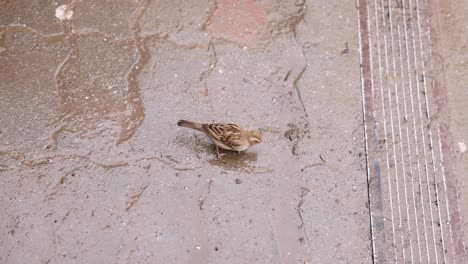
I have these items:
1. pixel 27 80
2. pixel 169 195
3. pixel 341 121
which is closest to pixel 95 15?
pixel 27 80

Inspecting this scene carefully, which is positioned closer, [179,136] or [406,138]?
[179,136]

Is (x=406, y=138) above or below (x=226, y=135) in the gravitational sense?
below

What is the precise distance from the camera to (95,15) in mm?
6184

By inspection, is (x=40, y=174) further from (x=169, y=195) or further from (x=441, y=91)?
(x=441, y=91)

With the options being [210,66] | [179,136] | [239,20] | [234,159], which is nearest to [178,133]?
[179,136]

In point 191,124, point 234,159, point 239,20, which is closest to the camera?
point 191,124

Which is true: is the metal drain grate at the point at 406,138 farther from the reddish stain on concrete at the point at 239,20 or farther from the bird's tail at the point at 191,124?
the bird's tail at the point at 191,124

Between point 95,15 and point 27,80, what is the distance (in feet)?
3.09

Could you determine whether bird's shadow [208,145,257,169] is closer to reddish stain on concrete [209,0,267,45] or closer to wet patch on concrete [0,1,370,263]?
wet patch on concrete [0,1,370,263]

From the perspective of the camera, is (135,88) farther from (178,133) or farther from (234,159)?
(234,159)

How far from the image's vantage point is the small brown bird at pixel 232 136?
524cm

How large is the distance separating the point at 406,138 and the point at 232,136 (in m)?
1.65

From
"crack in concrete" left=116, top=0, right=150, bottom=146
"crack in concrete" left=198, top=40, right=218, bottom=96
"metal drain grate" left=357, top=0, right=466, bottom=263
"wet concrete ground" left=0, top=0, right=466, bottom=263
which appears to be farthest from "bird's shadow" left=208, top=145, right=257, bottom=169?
"metal drain grate" left=357, top=0, right=466, bottom=263

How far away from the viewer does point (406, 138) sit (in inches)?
226
